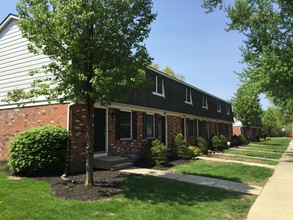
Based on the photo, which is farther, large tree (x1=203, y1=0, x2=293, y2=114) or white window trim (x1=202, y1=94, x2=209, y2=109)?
white window trim (x1=202, y1=94, x2=209, y2=109)

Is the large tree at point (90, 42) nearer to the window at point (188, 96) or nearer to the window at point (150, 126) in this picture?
the window at point (150, 126)

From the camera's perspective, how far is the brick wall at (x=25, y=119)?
10510mm

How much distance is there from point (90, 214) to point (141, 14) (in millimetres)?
5741

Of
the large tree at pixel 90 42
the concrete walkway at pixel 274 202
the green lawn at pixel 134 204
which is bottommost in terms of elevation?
the concrete walkway at pixel 274 202

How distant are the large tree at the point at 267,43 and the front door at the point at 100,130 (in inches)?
470

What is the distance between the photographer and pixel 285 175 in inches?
454

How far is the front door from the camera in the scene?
37.3ft

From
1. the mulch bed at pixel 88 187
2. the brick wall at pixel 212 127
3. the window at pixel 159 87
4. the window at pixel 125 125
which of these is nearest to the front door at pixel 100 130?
the window at pixel 125 125

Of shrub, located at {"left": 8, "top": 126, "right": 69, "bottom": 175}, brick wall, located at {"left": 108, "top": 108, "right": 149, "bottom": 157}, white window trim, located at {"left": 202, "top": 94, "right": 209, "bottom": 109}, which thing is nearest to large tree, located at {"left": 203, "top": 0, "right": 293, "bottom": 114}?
white window trim, located at {"left": 202, "top": 94, "right": 209, "bottom": 109}

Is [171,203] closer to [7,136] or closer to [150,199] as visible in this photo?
[150,199]

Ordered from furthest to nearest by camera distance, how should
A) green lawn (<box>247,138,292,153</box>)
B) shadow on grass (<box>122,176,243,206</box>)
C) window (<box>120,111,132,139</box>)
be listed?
green lawn (<box>247,138,292,153</box>), window (<box>120,111,132,139</box>), shadow on grass (<box>122,176,243,206</box>)

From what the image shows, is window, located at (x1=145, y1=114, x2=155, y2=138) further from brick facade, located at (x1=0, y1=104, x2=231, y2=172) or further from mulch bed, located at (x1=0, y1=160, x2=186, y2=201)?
mulch bed, located at (x1=0, y1=160, x2=186, y2=201)

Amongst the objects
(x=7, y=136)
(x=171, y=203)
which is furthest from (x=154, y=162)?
(x=7, y=136)

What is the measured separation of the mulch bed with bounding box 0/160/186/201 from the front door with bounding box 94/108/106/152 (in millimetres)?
1544
